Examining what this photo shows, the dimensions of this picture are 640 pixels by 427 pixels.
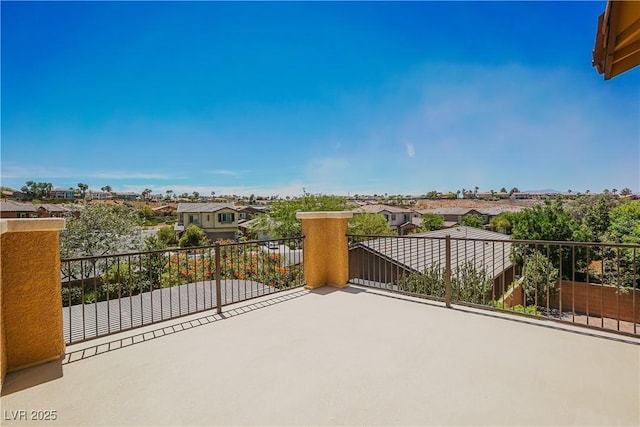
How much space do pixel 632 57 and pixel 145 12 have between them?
357 inches

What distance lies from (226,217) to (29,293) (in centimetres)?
3694

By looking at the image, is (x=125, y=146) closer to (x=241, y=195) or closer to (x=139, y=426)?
(x=241, y=195)

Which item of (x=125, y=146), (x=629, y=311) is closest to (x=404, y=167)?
(x=629, y=311)

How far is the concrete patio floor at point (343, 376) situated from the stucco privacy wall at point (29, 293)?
184 millimetres

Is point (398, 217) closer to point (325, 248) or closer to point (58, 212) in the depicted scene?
point (58, 212)

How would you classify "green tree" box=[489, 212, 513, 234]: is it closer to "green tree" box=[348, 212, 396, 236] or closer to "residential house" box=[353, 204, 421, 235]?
"residential house" box=[353, 204, 421, 235]

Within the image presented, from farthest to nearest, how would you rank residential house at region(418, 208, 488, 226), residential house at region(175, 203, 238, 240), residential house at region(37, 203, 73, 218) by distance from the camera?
1. residential house at region(418, 208, 488, 226)
2. residential house at region(175, 203, 238, 240)
3. residential house at region(37, 203, 73, 218)

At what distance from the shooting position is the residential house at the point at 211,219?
37375 millimetres

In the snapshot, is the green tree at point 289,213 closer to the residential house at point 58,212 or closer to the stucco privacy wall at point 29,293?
the residential house at point 58,212

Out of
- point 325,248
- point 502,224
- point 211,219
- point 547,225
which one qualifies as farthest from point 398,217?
point 325,248

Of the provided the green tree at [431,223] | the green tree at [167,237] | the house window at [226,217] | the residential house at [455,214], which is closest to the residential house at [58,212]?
the green tree at [167,237]

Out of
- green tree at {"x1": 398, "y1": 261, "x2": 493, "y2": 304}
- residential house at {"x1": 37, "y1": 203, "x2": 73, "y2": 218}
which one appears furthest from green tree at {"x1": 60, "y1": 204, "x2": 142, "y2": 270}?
green tree at {"x1": 398, "y1": 261, "x2": 493, "y2": 304}

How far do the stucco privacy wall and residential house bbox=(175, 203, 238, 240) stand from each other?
35770 millimetres

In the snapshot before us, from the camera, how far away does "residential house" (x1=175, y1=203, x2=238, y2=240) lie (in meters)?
37.4
